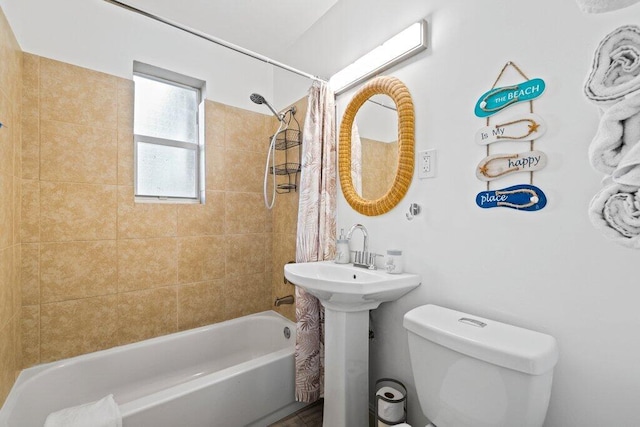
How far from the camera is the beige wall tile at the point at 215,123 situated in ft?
7.07

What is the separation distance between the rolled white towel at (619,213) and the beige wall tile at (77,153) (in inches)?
87.1

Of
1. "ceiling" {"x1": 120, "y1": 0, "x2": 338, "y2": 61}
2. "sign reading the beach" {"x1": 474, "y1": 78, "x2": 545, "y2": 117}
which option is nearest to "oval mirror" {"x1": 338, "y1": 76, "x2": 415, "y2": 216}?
"sign reading the beach" {"x1": 474, "y1": 78, "x2": 545, "y2": 117}

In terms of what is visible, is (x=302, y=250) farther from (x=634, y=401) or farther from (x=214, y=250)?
(x=634, y=401)

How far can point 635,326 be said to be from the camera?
804mm

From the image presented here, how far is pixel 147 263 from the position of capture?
190 centimetres

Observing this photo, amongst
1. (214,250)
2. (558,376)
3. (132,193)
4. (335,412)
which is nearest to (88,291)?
(132,193)

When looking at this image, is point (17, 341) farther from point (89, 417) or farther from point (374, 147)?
point (374, 147)

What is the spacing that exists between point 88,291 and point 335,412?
159 cm

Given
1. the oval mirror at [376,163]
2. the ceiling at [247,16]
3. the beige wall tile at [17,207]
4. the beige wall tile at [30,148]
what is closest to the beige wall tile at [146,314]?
the beige wall tile at [17,207]

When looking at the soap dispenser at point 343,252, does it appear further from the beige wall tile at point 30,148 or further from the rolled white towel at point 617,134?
the beige wall tile at point 30,148

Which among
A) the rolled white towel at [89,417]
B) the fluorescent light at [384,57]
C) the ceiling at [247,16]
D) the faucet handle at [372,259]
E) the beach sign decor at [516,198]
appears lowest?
the rolled white towel at [89,417]

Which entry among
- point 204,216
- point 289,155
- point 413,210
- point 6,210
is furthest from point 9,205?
point 413,210

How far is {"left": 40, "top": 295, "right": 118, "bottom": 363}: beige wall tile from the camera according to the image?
5.27 ft

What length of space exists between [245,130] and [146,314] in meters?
1.53
